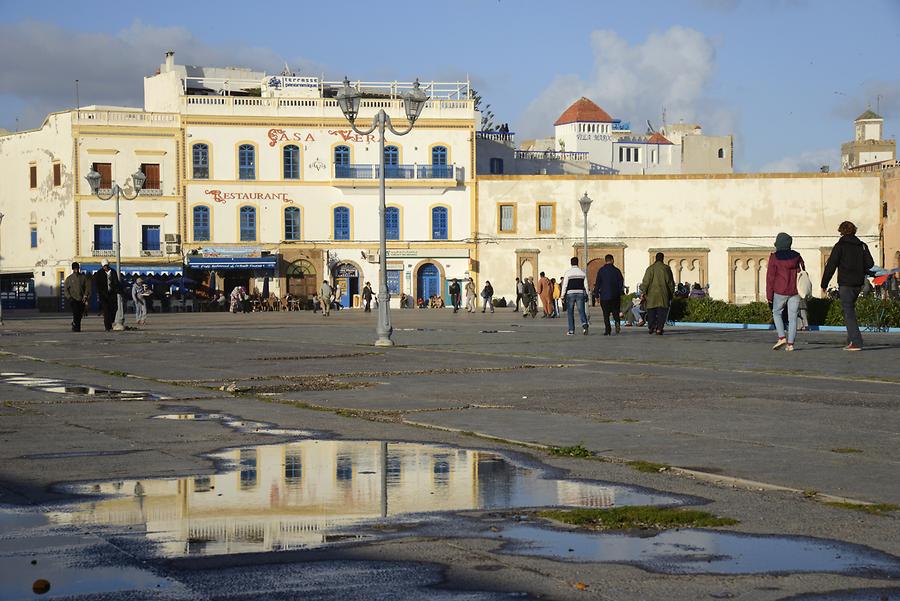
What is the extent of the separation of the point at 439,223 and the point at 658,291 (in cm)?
4606

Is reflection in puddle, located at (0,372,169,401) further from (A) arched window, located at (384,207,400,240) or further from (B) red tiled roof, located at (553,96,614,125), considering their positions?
(B) red tiled roof, located at (553,96,614,125)

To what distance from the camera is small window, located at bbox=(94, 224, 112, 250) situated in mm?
67688

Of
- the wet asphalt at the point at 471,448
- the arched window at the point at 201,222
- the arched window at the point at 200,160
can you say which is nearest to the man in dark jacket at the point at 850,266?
the wet asphalt at the point at 471,448

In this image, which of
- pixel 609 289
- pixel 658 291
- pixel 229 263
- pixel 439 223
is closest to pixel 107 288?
pixel 609 289

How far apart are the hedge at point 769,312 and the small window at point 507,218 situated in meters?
37.5

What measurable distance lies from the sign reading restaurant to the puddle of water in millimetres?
64212

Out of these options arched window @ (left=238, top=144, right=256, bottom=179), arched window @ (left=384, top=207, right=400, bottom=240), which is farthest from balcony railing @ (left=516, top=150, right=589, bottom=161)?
arched window @ (left=238, top=144, right=256, bottom=179)

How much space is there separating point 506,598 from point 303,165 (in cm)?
6613

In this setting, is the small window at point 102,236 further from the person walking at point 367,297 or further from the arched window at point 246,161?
the person walking at point 367,297

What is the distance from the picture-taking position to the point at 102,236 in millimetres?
67875

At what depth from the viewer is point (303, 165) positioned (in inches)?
2756

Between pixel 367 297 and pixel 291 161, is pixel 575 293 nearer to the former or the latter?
pixel 367 297

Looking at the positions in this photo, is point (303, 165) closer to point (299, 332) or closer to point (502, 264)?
point (502, 264)

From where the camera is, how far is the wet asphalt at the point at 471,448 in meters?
5.09
